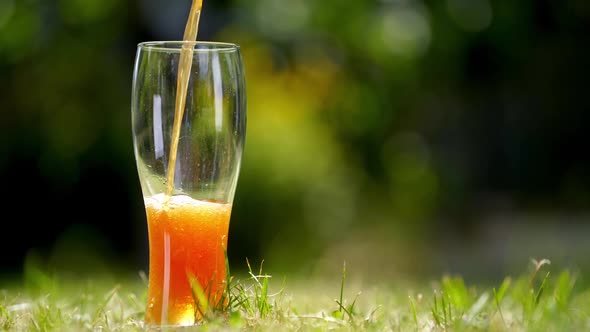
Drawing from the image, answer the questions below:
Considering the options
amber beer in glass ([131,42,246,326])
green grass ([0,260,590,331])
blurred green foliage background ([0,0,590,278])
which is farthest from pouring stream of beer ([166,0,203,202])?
blurred green foliage background ([0,0,590,278])

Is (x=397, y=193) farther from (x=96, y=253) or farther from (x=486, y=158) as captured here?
(x=96, y=253)

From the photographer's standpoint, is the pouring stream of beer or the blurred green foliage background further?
the blurred green foliage background

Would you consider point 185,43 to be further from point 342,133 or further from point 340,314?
point 342,133

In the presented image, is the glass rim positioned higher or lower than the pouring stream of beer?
higher

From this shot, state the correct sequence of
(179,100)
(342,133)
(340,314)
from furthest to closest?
(342,133) < (340,314) < (179,100)

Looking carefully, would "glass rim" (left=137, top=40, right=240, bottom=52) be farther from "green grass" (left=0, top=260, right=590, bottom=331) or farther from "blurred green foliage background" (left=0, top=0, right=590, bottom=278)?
"blurred green foliage background" (left=0, top=0, right=590, bottom=278)

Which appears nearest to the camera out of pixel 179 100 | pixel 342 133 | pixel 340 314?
pixel 179 100

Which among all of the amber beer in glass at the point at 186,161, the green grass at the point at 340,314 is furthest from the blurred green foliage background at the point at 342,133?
the amber beer in glass at the point at 186,161

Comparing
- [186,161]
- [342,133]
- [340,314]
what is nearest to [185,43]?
[186,161]
